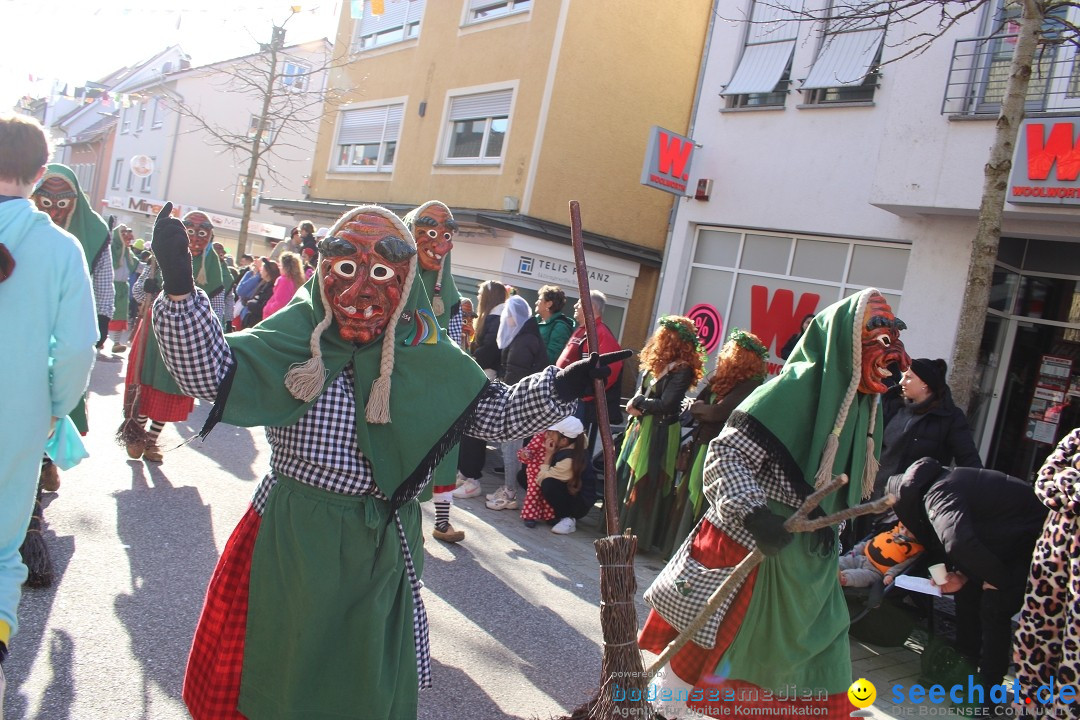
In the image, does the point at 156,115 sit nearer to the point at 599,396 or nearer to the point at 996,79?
the point at 996,79

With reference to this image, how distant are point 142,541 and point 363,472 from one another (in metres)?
3.20

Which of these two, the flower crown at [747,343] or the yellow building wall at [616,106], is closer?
the flower crown at [747,343]

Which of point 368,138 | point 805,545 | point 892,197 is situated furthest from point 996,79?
point 368,138

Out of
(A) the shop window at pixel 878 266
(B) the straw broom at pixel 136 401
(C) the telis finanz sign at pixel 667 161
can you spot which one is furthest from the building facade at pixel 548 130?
(B) the straw broom at pixel 136 401

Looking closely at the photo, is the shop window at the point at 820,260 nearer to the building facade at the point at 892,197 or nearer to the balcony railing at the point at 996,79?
the building facade at the point at 892,197

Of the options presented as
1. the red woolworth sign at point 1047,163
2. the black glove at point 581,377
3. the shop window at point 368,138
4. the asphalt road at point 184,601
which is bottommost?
the asphalt road at point 184,601

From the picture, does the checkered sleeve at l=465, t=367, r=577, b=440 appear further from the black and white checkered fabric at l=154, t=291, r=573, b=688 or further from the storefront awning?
the storefront awning

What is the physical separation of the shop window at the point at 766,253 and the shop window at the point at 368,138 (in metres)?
9.37

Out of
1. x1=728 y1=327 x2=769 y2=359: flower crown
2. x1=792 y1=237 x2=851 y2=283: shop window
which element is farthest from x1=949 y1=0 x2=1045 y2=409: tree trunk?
x1=792 y1=237 x2=851 y2=283: shop window

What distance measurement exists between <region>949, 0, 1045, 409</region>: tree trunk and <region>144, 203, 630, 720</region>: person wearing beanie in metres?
4.66

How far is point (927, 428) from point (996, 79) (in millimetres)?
4965

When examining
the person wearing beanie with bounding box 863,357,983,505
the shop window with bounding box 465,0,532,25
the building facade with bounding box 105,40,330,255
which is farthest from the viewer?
the building facade with bounding box 105,40,330,255

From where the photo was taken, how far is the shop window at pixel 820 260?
10.5 metres

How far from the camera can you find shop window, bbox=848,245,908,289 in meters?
9.84
